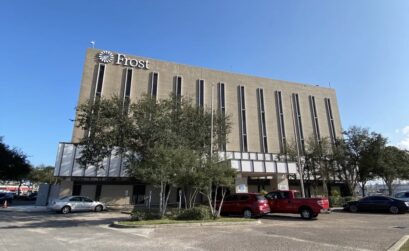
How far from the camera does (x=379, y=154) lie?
1281 inches

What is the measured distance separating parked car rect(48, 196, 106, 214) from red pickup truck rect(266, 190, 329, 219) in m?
16.4

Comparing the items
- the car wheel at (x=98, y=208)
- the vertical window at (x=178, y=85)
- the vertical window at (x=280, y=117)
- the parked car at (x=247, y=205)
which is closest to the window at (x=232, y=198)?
the parked car at (x=247, y=205)

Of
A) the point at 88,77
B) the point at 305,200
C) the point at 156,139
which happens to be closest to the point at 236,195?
the point at 305,200

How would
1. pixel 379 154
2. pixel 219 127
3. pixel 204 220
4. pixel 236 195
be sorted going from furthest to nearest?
pixel 379 154, pixel 219 127, pixel 236 195, pixel 204 220

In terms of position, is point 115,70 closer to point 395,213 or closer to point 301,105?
point 301,105

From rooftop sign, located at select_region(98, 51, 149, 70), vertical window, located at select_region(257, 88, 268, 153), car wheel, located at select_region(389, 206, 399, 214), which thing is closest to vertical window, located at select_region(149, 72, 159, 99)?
rooftop sign, located at select_region(98, 51, 149, 70)

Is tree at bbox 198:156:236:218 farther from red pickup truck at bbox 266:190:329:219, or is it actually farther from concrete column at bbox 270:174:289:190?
concrete column at bbox 270:174:289:190

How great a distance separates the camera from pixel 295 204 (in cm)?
1906

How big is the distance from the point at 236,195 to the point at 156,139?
24.0ft

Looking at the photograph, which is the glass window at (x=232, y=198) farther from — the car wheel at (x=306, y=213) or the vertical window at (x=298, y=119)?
the vertical window at (x=298, y=119)

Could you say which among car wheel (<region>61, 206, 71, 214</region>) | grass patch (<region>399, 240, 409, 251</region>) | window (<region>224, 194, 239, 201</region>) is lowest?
grass patch (<region>399, 240, 409, 251</region>)

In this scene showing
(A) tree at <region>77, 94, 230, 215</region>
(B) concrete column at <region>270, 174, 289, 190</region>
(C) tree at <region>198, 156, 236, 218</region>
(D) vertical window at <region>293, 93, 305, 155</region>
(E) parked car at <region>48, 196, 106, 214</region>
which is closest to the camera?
(C) tree at <region>198, 156, 236, 218</region>

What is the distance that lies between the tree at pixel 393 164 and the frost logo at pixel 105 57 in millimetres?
37977

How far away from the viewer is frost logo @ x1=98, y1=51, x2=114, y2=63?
134 ft
